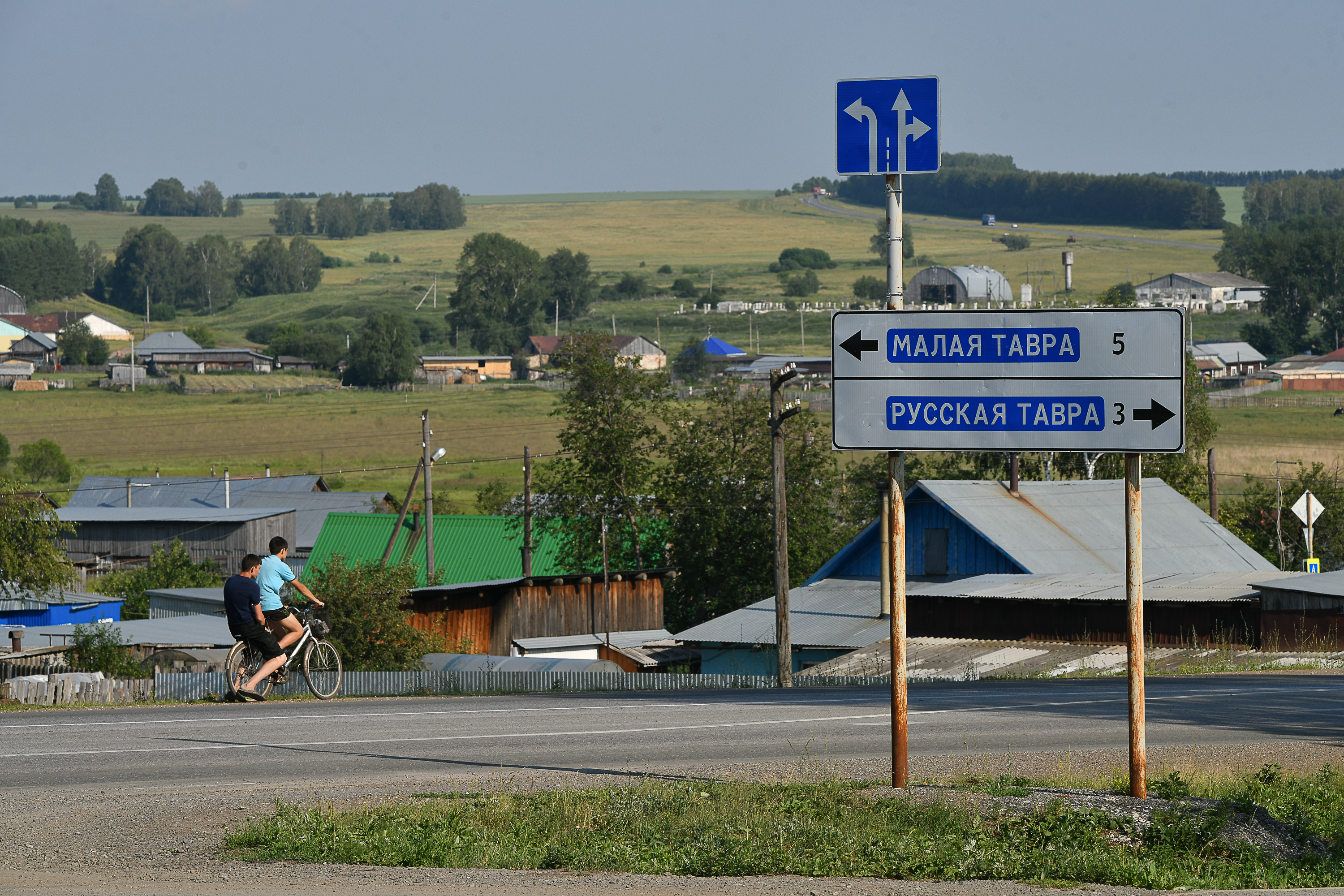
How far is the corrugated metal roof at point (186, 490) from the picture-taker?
69.7 m

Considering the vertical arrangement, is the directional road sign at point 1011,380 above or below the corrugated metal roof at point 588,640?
above

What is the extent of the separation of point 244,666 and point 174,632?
67.2 ft

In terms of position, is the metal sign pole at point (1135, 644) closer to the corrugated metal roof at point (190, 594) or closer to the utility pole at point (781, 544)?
the utility pole at point (781, 544)

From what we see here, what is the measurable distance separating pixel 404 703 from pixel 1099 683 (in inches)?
359

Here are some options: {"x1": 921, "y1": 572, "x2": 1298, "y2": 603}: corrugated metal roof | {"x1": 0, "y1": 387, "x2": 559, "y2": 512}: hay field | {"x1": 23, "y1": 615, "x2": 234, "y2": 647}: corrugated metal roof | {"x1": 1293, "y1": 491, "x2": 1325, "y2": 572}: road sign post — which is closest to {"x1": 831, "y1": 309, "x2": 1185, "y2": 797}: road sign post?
{"x1": 921, "y1": 572, "x2": 1298, "y2": 603}: corrugated metal roof

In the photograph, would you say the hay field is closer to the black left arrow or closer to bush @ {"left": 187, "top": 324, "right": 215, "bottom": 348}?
bush @ {"left": 187, "top": 324, "right": 215, "bottom": 348}

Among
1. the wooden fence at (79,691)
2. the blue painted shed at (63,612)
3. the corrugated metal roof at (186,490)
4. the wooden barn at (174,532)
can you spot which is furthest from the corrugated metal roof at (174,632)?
the corrugated metal roof at (186,490)

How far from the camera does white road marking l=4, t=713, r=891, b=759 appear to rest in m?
10.8

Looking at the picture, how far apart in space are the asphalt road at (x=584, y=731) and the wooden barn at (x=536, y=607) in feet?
69.6

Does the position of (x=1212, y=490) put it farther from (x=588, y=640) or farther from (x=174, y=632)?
(x=174, y=632)

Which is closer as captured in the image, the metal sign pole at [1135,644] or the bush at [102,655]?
the metal sign pole at [1135,644]

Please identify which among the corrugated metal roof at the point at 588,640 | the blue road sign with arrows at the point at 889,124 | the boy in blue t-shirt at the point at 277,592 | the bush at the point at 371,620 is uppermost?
the blue road sign with arrows at the point at 889,124

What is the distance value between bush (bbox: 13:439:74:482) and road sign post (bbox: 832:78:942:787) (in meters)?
80.3

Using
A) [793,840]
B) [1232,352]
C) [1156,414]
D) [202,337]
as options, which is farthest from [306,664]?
[202,337]
